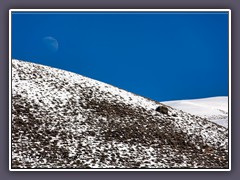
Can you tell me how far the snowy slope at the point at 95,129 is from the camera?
10062 mm

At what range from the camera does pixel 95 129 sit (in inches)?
460

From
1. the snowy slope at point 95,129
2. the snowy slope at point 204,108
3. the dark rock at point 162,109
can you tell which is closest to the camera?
the snowy slope at point 95,129

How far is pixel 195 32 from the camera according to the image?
962cm

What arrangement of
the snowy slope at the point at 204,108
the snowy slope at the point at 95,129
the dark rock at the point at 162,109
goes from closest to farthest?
the snowy slope at the point at 95,129 → the snowy slope at the point at 204,108 → the dark rock at the point at 162,109

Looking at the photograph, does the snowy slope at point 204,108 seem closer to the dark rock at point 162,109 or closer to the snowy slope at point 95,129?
the snowy slope at point 95,129

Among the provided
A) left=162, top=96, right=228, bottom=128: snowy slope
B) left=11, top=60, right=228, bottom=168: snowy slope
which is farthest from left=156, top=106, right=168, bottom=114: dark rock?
left=162, top=96, right=228, bottom=128: snowy slope

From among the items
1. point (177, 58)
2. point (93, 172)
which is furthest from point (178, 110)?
point (93, 172)

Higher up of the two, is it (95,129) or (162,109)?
(162,109)

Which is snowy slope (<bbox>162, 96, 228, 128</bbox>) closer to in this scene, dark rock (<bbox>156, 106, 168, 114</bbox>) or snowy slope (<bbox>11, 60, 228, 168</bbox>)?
snowy slope (<bbox>11, 60, 228, 168</bbox>)

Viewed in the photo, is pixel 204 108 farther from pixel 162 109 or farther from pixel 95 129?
pixel 95 129

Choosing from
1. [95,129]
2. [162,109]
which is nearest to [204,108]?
[162,109]

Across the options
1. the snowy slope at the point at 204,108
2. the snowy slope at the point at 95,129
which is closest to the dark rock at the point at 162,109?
the snowy slope at the point at 95,129

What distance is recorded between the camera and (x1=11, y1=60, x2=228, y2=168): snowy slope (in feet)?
33.0

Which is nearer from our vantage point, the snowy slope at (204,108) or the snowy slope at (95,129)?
the snowy slope at (95,129)
